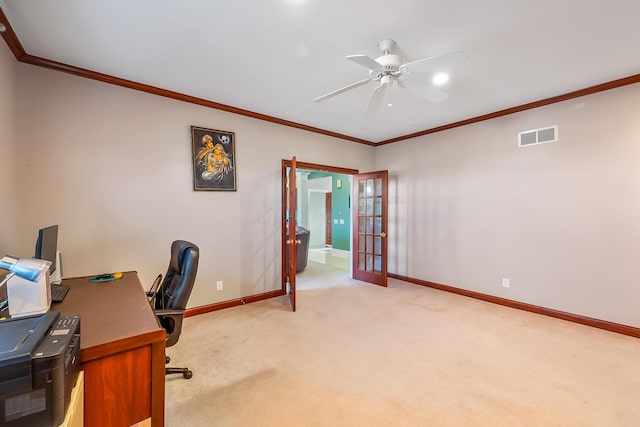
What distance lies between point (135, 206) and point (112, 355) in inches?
83.1

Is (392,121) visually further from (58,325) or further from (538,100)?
A: (58,325)

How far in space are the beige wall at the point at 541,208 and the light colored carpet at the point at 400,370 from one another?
47 cm

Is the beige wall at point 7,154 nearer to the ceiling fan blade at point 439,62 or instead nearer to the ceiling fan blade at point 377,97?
the ceiling fan blade at point 377,97

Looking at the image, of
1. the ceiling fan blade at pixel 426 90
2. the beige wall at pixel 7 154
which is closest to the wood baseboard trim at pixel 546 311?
the ceiling fan blade at pixel 426 90

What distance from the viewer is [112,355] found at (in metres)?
1.18

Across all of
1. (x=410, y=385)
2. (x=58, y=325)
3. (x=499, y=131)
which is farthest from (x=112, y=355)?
(x=499, y=131)

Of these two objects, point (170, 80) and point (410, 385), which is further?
point (170, 80)

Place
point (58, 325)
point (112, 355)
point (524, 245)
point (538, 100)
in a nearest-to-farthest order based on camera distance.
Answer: point (58, 325) < point (112, 355) < point (538, 100) < point (524, 245)

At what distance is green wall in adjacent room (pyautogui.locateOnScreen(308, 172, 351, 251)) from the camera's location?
760 centimetres

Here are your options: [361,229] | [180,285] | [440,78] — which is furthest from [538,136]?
[180,285]

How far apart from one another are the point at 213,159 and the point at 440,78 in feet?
8.75

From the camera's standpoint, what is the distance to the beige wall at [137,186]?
244 cm

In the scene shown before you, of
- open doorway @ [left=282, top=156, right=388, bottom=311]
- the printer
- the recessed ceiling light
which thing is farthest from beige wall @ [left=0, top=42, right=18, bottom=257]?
the recessed ceiling light

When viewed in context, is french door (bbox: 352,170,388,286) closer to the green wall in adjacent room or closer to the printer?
the green wall in adjacent room
